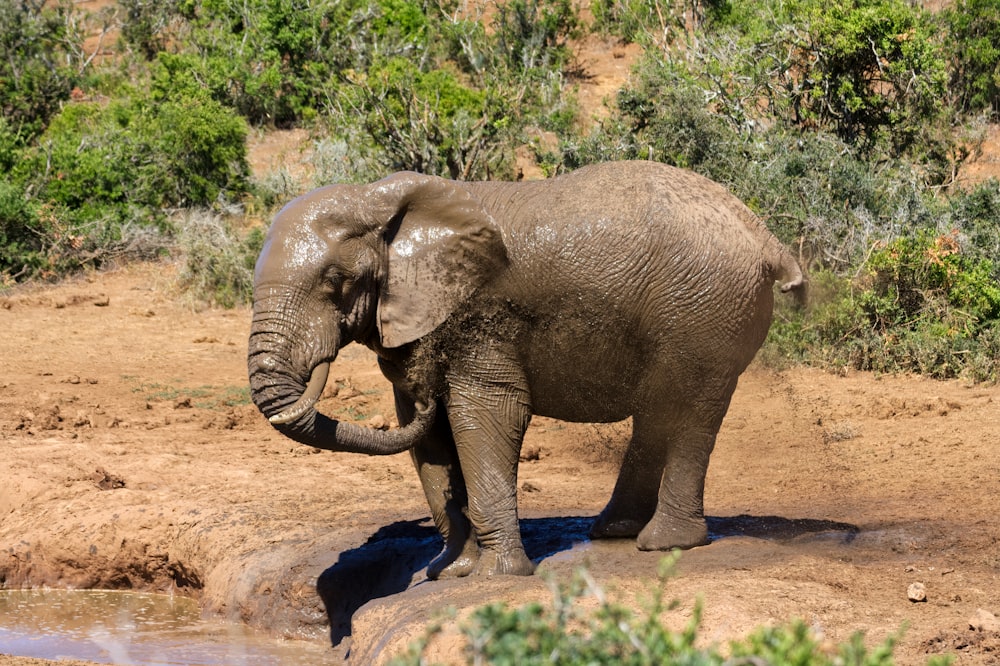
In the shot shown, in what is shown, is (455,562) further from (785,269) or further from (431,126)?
(431,126)

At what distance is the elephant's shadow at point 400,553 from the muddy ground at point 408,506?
0.04ft

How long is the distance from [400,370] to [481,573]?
1.06 meters

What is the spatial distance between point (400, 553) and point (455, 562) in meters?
0.66

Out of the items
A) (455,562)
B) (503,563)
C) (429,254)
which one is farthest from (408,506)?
(429,254)

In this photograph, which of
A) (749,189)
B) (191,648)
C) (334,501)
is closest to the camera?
(191,648)

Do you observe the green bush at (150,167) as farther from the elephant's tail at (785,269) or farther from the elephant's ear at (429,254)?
the elephant's tail at (785,269)

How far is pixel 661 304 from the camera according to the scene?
6238 mm

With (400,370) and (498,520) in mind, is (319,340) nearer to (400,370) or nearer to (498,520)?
(400,370)

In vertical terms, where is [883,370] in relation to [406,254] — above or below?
below

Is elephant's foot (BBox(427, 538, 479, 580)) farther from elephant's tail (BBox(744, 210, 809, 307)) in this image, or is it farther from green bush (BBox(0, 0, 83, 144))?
green bush (BBox(0, 0, 83, 144))

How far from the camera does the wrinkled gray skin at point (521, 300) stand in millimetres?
6039

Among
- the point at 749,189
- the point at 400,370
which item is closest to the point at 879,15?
the point at 749,189

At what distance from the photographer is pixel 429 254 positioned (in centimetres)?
618

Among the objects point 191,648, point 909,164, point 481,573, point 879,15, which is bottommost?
point 191,648
